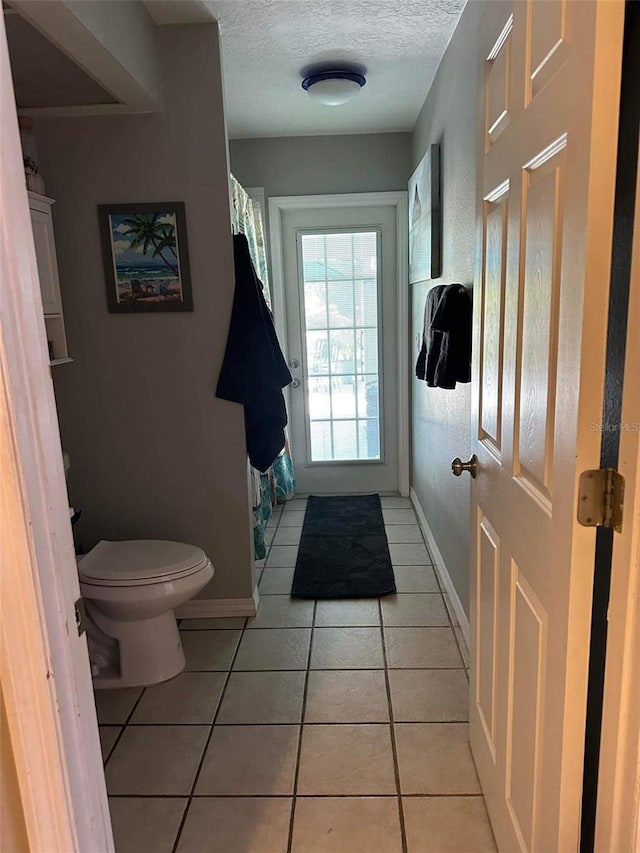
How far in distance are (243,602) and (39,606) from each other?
6.39ft

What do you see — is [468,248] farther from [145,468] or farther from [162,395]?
[145,468]

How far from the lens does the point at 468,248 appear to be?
223 cm

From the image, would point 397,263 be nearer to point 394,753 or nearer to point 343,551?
point 343,551

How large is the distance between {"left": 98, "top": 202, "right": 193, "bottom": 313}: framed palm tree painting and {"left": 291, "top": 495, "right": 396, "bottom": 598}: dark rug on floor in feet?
4.92

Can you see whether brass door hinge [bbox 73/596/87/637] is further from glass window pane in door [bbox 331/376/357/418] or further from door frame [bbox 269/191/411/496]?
glass window pane in door [bbox 331/376/357/418]

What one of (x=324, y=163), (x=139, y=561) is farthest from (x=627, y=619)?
(x=324, y=163)

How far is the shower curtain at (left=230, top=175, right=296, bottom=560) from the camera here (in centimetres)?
313

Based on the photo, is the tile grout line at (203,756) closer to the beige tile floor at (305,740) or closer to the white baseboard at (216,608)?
the beige tile floor at (305,740)

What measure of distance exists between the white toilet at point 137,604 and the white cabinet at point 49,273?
2.68 feet

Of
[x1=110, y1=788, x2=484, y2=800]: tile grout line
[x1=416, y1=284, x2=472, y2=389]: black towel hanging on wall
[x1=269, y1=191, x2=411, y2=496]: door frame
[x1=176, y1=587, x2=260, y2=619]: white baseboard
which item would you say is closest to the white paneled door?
[x1=110, y1=788, x2=484, y2=800]: tile grout line

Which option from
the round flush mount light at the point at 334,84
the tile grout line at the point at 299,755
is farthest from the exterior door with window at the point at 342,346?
the tile grout line at the point at 299,755

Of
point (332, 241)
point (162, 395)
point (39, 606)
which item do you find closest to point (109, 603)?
point (162, 395)

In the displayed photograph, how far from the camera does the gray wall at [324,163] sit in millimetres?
3805

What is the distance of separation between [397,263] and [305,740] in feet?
9.91
